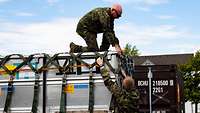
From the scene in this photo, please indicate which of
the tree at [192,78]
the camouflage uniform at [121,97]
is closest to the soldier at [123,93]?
the camouflage uniform at [121,97]

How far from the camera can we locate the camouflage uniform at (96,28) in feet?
25.6

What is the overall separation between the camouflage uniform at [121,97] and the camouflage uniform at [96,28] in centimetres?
93

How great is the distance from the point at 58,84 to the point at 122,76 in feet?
3.02

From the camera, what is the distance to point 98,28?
26.7 feet

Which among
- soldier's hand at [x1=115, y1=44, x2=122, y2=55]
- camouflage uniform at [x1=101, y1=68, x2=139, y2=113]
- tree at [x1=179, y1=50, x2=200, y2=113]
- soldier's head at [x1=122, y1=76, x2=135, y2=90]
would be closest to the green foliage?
tree at [x1=179, y1=50, x2=200, y2=113]

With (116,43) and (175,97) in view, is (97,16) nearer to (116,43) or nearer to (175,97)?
(116,43)

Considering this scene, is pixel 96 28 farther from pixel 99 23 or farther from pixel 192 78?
pixel 192 78

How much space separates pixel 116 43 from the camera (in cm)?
789

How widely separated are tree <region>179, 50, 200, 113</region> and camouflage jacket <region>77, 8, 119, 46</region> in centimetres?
4392

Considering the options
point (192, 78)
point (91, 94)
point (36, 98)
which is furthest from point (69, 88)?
point (192, 78)

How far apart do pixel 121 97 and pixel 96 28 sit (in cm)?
149

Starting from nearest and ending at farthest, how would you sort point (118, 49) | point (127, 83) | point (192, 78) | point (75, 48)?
point (127, 83)
point (118, 49)
point (75, 48)
point (192, 78)

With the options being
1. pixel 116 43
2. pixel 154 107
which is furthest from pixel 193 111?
pixel 116 43

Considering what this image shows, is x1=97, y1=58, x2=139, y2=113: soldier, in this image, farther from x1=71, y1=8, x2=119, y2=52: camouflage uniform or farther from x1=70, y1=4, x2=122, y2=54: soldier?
x1=71, y1=8, x2=119, y2=52: camouflage uniform
